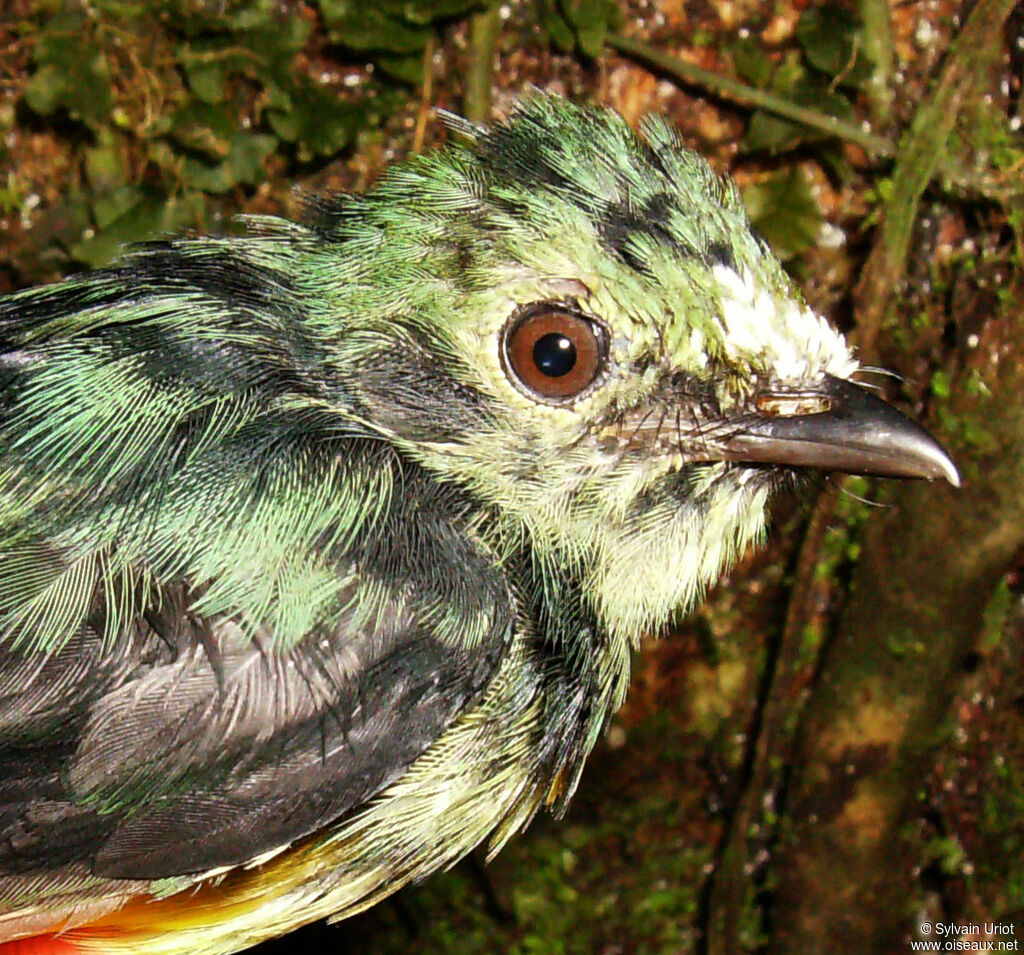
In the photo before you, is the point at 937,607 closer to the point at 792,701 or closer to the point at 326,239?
the point at 792,701

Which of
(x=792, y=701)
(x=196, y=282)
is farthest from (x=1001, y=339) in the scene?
(x=196, y=282)

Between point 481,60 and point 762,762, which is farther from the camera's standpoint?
point 762,762

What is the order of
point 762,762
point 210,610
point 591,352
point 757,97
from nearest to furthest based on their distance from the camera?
point 210,610
point 591,352
point 757,97
point 762,762

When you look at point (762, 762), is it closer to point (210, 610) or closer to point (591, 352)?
point (591, 352)

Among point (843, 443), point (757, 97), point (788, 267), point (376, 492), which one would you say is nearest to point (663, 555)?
point (843, 443)

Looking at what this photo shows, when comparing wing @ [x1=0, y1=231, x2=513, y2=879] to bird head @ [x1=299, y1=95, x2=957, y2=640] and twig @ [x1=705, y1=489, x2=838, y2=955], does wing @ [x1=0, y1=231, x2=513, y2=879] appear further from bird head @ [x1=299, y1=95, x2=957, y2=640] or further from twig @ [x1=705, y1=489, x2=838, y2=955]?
twig @ [x1=705, y1=489, x2=838, y2=955]

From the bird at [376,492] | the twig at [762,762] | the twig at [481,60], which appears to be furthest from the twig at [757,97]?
the bird at [376,492]

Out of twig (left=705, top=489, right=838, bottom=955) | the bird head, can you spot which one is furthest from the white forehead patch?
twig (left=705, top=489, right=838, bottom=955)
